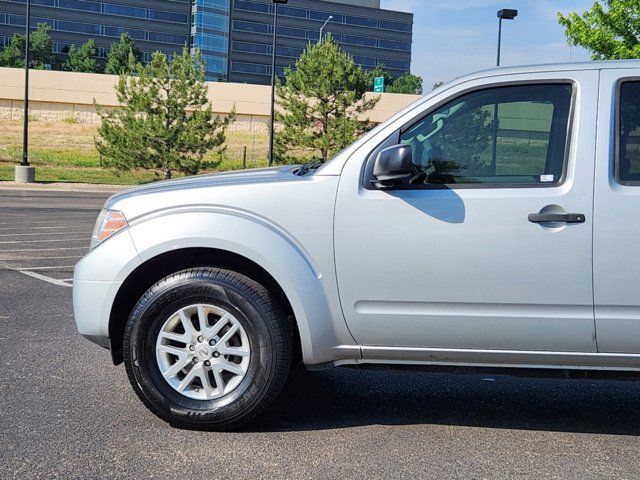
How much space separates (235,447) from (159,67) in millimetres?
28933

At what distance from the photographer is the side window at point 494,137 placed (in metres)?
4.20

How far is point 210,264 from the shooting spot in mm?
4477

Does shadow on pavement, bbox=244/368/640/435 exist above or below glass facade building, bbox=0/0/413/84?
below

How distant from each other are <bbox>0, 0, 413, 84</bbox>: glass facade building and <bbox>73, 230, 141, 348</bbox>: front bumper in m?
105

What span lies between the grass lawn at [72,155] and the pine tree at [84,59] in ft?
157

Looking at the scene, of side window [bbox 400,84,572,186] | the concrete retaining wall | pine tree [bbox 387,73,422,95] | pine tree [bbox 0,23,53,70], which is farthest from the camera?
pine tree [bbox 387,73,422,95]

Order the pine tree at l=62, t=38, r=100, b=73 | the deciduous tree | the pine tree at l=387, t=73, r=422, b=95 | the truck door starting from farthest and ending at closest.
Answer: the pine tree at l=387, t=73, r=422, b=95 < the pine tree at l=62, t=38, r=100, b=73 < the deciduous tree < the truck door

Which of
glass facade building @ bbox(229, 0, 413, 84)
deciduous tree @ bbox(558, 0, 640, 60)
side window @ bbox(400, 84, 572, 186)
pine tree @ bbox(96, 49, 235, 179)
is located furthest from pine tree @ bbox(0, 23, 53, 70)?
→ side window @ bbox(400, 84, 572, 186)

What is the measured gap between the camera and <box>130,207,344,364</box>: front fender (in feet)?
13.8

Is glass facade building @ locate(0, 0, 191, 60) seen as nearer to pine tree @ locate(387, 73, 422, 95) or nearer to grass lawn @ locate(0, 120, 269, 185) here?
pine tree @ locate(387, 73, 422, 95)

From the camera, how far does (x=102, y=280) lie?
14.4 ft

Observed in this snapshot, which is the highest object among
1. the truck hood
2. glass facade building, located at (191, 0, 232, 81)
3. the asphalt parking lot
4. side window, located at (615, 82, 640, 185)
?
glass facade building, located at (191, 0, 232, 81)

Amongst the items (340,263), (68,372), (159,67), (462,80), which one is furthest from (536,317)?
(159,67)

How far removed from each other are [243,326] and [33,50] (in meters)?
106
